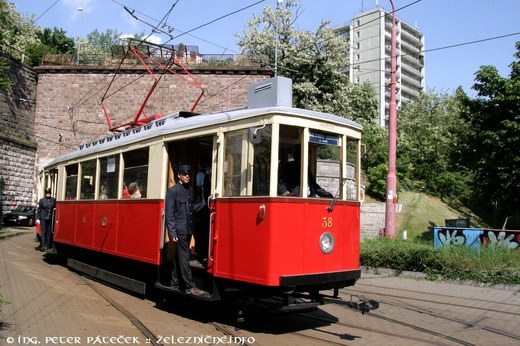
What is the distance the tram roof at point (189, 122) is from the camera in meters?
6.62

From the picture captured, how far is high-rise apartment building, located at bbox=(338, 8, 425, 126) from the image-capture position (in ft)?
303

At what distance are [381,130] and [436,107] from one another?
822 centimetres

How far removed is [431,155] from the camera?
3609 cm

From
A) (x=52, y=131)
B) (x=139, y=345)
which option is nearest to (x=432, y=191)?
(x=52, y=131)

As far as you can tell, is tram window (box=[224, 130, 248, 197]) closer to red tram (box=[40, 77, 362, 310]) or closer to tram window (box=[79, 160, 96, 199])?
red tram (box=[40, 77, 362, 310])

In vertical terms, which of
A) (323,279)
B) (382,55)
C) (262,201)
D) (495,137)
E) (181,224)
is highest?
(382,55)

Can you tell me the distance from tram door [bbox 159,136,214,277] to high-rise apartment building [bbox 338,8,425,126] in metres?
79.0

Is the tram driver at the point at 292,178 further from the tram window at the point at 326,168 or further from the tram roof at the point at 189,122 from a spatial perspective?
the tram roof at the point at 189,122

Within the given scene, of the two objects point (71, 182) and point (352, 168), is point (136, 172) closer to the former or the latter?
point (352, 168)

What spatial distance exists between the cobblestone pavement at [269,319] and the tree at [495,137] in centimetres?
1030

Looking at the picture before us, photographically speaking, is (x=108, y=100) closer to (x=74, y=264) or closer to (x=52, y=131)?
(x=52, y=131)

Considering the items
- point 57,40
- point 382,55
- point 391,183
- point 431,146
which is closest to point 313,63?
point 431,146

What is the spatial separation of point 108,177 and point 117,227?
1.25 meters

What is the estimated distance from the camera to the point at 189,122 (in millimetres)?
7723
